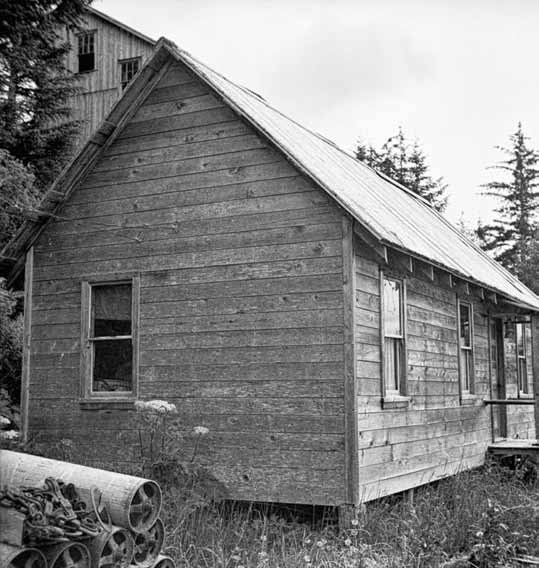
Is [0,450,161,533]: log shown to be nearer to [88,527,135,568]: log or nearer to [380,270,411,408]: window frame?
[88,527,135,568]: log

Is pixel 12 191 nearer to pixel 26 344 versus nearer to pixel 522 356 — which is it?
pixel 26 344

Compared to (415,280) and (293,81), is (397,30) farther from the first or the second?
(415,280)

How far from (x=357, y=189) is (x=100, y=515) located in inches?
282

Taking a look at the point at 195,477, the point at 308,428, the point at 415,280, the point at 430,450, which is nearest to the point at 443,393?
the point at 430,450

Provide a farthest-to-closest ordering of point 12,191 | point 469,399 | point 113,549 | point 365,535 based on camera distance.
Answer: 1. point 469,399
2. point 12,191
3. point 365,535
4. point 113,549

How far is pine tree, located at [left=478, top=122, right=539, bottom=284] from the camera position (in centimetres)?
4603

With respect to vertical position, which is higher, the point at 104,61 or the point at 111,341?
the point at 104,61

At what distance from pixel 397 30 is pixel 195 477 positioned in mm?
6780

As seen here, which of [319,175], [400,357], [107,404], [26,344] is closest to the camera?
[319,175]

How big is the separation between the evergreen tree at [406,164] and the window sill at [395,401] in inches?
1318

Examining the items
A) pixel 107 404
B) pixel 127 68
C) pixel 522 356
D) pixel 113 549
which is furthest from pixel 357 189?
pixel 127 68

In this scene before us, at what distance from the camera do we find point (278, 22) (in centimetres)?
513

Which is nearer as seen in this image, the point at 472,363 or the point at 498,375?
the point at 472,363

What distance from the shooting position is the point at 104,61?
3169 cm
